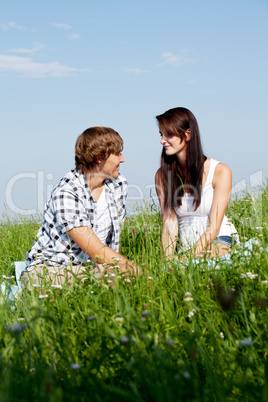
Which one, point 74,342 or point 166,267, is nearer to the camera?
point 74,342

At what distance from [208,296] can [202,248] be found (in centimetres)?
115

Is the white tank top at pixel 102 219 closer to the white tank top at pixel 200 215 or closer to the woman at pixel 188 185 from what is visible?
the woman at pixel 188 185

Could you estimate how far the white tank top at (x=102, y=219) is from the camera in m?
4.88

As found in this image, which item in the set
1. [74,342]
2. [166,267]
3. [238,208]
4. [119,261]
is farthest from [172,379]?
[238,208]

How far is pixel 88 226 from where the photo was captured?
14.4 ft

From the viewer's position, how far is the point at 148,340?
84.7 inches

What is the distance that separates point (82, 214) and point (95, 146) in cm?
71

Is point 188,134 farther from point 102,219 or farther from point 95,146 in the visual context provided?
point 102,219

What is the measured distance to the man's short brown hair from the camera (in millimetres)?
4520

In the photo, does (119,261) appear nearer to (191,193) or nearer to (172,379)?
(191,193)

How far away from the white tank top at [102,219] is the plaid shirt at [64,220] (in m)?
0.07

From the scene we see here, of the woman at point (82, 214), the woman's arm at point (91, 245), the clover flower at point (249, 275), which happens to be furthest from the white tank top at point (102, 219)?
the clover flower at point (249, 275)

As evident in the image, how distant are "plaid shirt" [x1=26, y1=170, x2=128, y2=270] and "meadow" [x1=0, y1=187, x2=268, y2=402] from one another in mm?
888

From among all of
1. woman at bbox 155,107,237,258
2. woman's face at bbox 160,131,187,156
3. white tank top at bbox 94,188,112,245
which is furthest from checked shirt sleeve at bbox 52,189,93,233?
woman's face at bbox 160,131,187,156
